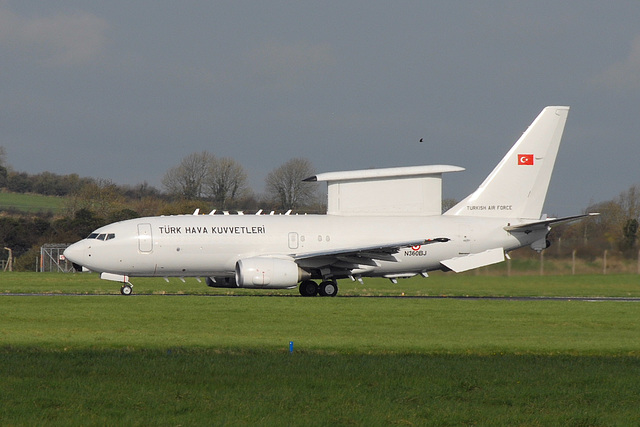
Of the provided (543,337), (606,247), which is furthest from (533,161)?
(543,337)

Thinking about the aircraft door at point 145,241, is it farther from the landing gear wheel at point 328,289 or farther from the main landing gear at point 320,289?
the landing gear wheel at point 328,289

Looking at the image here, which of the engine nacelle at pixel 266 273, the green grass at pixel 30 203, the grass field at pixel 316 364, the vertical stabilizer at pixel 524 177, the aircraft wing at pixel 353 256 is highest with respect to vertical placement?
the green grass at pixel 30 203

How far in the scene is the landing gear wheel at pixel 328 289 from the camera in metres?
37.3

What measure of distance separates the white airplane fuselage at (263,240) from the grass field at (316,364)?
22.2 feet

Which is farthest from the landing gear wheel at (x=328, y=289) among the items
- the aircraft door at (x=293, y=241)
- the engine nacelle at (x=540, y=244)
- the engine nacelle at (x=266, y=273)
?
the engine nacelle at (x=540, y=244)

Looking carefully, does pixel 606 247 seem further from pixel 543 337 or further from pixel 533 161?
pixel 543 337

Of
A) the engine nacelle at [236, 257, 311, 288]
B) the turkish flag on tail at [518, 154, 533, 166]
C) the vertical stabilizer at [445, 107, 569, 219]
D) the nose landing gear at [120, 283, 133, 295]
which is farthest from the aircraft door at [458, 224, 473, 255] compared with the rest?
the nose landing gear at [120, 283, 133, 295]

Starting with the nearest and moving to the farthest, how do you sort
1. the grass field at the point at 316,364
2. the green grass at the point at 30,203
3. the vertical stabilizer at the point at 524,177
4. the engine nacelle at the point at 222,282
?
the grass field at the point at 316,364 < the engine nacelle at the point at 222,282 < the vertical stabilizer at the point at 524,177 < the green grass at the point at 30,203

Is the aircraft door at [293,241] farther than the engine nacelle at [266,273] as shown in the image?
Yes

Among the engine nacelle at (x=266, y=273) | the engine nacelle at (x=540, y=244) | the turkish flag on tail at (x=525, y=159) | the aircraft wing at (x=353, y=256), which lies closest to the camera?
the engine nacelle at (x=266, y=273)

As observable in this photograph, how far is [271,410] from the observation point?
11.8 m

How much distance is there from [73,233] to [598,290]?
5736cm

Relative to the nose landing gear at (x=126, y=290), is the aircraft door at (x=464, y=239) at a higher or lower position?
higher

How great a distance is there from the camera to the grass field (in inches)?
464
